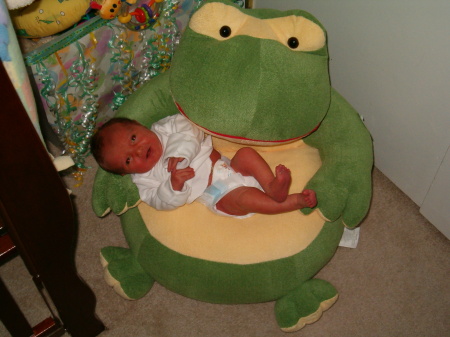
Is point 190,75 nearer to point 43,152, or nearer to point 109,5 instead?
point 109,5

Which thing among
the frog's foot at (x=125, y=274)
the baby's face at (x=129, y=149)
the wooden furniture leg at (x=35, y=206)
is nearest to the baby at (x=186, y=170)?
the baby's face at (x=129, y=149)

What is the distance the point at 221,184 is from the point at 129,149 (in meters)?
0.26

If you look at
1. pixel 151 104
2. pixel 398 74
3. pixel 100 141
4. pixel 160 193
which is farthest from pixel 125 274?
pixel 398 74

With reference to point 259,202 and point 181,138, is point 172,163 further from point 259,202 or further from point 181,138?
point 259,202

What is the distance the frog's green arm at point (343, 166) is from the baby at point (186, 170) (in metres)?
0.07

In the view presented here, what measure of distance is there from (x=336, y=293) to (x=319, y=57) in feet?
2.04

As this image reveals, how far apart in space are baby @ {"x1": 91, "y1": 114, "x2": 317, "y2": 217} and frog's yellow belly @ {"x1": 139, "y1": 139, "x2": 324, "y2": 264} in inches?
1.3

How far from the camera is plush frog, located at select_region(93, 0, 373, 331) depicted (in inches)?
48.9

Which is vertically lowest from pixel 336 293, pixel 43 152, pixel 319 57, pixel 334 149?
pixel 336 293

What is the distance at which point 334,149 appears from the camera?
1.40 m

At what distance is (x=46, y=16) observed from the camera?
1.52 meters

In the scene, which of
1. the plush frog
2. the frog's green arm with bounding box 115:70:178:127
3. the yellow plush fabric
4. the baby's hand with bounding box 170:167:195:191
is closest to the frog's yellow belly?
the plush frog

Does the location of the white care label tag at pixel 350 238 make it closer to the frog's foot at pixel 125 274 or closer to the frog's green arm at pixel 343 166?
the frog's green arm at pixel 343 166

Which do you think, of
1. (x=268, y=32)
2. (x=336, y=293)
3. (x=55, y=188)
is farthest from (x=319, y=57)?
(x=55, y=188)
